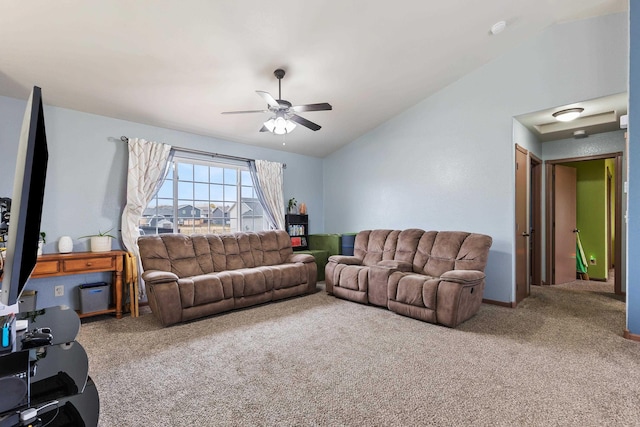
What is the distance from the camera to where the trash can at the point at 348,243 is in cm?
546

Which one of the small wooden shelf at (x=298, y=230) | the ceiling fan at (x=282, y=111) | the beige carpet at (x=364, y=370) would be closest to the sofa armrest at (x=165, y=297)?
the beige carpet at (x=364, y=370)

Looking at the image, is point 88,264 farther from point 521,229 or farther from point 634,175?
point 634,175

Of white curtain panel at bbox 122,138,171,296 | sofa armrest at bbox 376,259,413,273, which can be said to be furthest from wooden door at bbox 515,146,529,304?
white curtain panel at bbox 122,138,171,296

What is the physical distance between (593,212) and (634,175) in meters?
3.63

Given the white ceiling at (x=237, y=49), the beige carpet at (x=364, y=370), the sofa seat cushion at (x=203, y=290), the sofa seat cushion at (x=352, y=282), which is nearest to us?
the beige carpet at (x=364, y=370)

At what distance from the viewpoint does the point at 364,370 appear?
89.1 inches

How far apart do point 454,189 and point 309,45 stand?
2.79m

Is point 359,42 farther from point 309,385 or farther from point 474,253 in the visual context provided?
point 309,385

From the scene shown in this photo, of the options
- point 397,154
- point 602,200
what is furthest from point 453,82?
point 602,200

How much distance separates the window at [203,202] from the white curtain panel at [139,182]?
0.86 ft

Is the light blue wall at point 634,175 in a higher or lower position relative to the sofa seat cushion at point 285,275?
higher

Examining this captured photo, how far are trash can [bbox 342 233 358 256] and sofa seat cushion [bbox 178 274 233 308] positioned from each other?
7.92 feet

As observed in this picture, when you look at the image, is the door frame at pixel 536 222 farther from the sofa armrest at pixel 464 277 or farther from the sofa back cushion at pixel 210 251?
the sofa back cushion at pixel 210 251

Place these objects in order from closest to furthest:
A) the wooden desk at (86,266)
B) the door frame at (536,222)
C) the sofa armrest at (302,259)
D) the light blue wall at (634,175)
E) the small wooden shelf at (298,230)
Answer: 1. the light blue wall at (634,175)
2. the wooden desk at (86,266)
3. the sofa armrest at (302,259)
4. the door frame at (536,222)
5. the small wooden shelf at (298,230)
